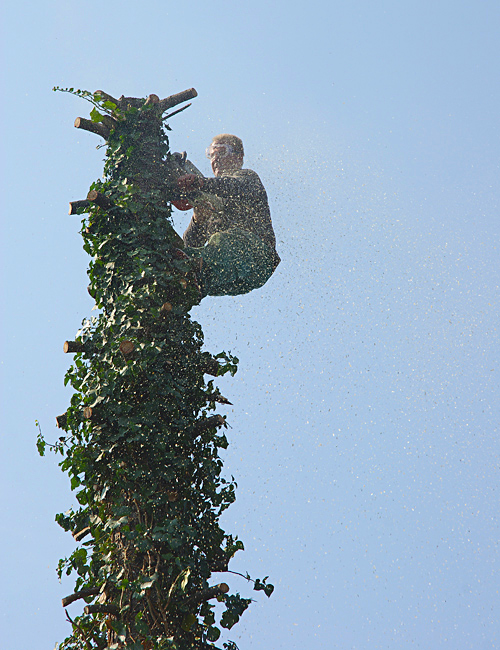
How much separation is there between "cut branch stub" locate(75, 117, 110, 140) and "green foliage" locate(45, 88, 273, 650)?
257 mm

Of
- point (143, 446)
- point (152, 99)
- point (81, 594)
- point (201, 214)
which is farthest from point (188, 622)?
point (152, 99)

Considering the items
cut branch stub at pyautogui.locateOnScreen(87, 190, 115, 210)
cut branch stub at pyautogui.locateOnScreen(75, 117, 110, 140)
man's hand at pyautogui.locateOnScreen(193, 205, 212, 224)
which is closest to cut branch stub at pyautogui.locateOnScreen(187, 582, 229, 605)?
cut branch stub at pyautogui.locateOnScreen(87, 190, 115, 210)

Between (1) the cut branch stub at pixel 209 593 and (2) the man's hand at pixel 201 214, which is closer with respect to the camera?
(1) the cut branch stub at pixel 209 593

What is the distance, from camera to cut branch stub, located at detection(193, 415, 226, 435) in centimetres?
378

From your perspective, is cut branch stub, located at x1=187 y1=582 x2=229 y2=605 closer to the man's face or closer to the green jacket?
the green jacket

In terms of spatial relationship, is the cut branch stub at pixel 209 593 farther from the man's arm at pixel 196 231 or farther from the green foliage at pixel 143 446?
the man's arm at pixel 196 231

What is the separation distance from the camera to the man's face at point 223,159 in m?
5.68

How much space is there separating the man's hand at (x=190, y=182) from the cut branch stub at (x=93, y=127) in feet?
1.77

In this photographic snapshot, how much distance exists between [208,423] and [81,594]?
3.47ft

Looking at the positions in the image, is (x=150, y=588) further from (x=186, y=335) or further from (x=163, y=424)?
(x=186, y=335)

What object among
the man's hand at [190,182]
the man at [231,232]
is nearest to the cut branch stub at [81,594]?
the man at [231,232]

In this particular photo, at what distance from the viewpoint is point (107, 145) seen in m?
4.44

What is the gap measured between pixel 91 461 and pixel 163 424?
396 millimetres

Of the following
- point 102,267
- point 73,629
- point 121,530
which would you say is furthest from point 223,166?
point 73,629
